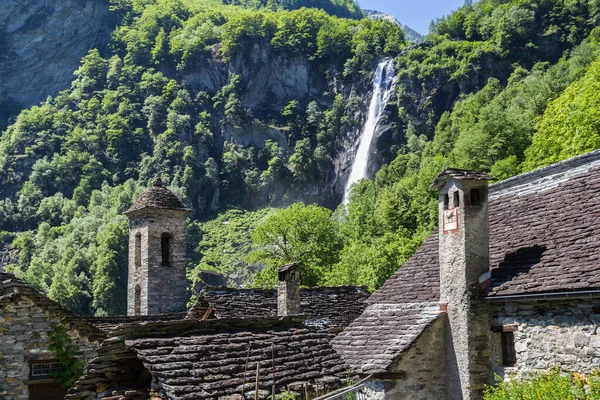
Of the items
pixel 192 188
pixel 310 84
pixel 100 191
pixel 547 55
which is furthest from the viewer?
pixel 310 84

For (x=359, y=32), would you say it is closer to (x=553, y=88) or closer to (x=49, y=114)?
(x=49, y=114)

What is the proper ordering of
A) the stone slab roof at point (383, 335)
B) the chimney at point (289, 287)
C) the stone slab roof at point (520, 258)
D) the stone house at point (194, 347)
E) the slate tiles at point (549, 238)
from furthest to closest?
the chimney at point (289, 287) → the stone slab roof at point (383, 335) → the stone slab roof at point (520, 258) → the slate tiles at point (549, 238) → the stone house at point (194, 347)

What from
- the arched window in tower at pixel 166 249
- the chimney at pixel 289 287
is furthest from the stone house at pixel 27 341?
the arched window in tower at pixel 166 249

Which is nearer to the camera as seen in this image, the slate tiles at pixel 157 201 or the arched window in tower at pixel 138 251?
the slate tiles at pixel 157 201

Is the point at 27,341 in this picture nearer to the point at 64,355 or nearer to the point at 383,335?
the point at 64,355

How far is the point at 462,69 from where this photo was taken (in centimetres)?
8125

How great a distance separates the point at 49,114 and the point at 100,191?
2057 cm

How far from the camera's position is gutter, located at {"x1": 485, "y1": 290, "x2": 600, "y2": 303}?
9.85 m

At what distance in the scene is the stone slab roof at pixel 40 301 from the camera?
14133 mm

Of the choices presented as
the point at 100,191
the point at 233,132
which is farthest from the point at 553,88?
the point at 100,191

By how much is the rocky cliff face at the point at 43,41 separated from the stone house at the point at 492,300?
126 meters

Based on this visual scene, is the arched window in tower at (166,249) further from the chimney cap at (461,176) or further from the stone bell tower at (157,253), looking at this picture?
the chimney cap at (461,176)

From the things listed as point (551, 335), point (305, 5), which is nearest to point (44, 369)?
point (551, 335)

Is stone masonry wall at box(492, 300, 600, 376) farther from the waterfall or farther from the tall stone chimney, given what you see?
the waterfall
